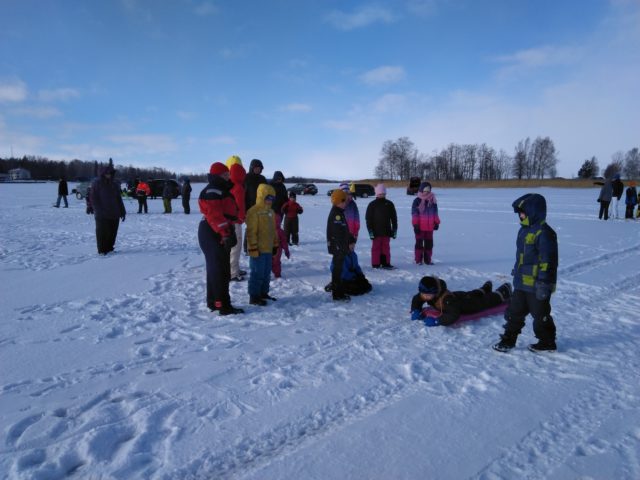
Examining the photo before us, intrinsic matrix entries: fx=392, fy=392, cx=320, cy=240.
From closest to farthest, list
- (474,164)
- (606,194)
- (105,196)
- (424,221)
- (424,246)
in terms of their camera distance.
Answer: (424,221) → (424,246) → (105,196) → (606,194) → (474,164)

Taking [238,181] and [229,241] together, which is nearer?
[229,241]

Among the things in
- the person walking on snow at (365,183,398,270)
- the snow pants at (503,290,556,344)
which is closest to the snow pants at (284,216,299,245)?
the person walking on snow at (365,183,398,270)

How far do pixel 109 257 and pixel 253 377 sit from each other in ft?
21.5

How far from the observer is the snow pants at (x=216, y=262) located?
4.77 m

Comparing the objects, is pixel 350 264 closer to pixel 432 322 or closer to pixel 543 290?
pixel 432 322

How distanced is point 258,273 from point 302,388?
2.31 m

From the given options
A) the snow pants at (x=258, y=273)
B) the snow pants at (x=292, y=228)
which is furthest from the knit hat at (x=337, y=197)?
the snow pants at (x=292, y=228)

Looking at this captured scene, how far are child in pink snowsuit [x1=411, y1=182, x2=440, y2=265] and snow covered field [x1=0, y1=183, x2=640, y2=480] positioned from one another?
74.0 inches

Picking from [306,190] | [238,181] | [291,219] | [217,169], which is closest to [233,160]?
[238,181]

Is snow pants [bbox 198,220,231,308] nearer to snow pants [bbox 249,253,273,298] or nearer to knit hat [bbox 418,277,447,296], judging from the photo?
snow pants [bbox 249,253,273,298]

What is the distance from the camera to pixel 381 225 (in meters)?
7.46

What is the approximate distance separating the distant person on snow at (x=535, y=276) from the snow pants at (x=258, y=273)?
296 cm

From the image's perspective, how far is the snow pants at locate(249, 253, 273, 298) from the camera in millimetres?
5238

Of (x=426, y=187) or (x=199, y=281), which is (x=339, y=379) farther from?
(x=426, y=187)
